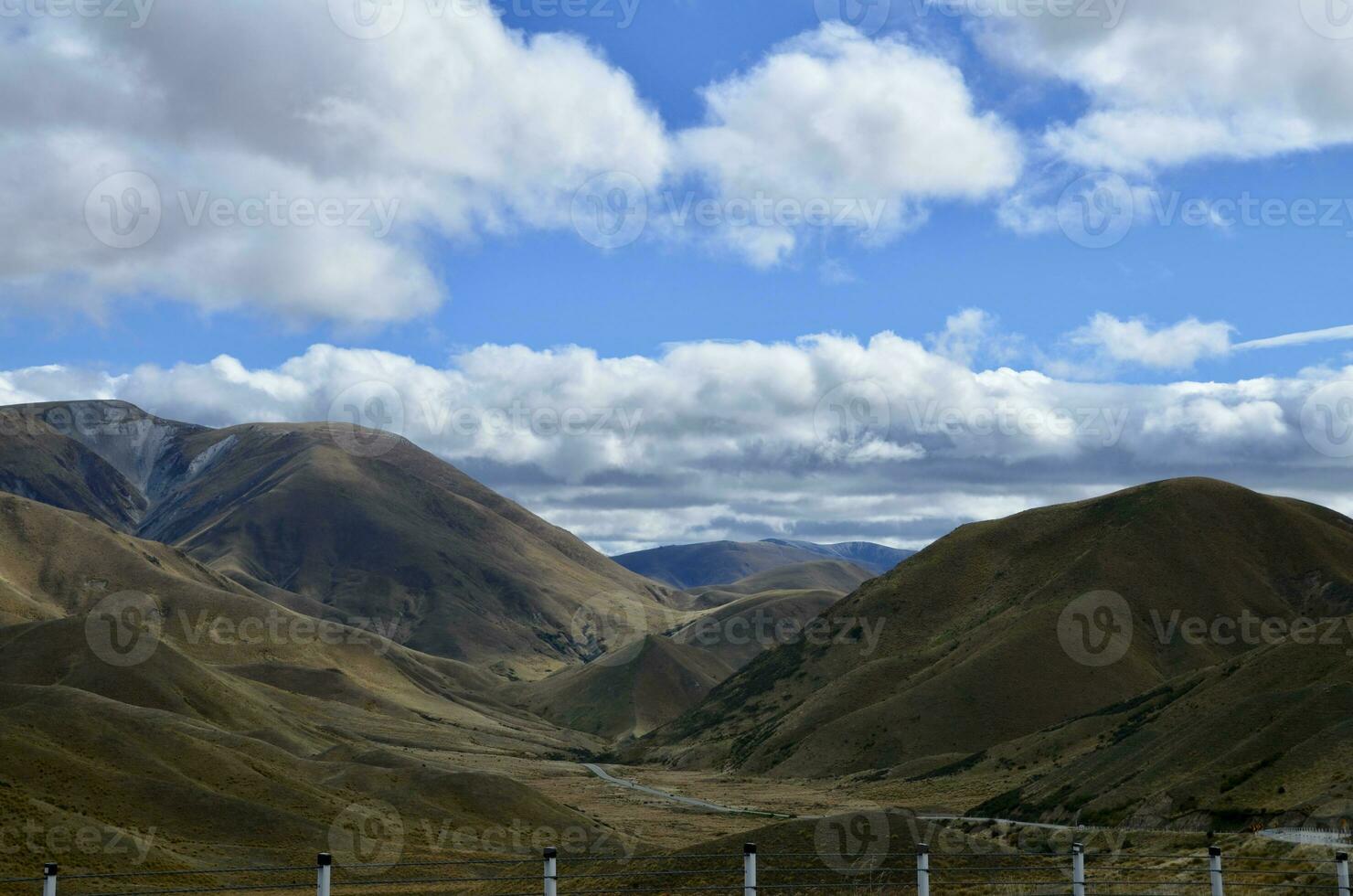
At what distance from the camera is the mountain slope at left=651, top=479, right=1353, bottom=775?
134125mm

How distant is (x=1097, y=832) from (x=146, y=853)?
4770 cm

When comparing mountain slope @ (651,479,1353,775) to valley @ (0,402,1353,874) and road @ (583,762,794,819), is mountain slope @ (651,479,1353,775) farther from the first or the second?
road @ (583,762,794,819)

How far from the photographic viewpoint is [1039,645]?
458ft

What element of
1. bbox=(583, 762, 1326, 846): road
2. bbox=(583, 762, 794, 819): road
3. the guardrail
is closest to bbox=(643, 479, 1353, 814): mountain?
bbox=(583, 762, 1326, 846): road

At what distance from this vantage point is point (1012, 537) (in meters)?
182

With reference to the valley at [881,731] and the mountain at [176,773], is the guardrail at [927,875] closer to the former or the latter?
the valley at [881,731]

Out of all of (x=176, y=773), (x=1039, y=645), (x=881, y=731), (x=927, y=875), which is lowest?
(x=881, y=731)

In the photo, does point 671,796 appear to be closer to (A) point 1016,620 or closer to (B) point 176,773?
(A) point 1016,620

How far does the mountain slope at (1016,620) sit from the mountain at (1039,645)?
0.28 metres

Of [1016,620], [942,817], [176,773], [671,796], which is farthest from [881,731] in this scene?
[176,773]

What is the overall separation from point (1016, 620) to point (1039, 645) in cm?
951

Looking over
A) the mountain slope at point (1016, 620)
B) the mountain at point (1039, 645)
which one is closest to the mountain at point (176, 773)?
the mountain at point (1039, 645)

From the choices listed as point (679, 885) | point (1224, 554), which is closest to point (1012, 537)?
point (1224, 554)

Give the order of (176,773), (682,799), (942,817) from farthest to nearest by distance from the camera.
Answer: (682,799) → (176,773) → (942,817)
